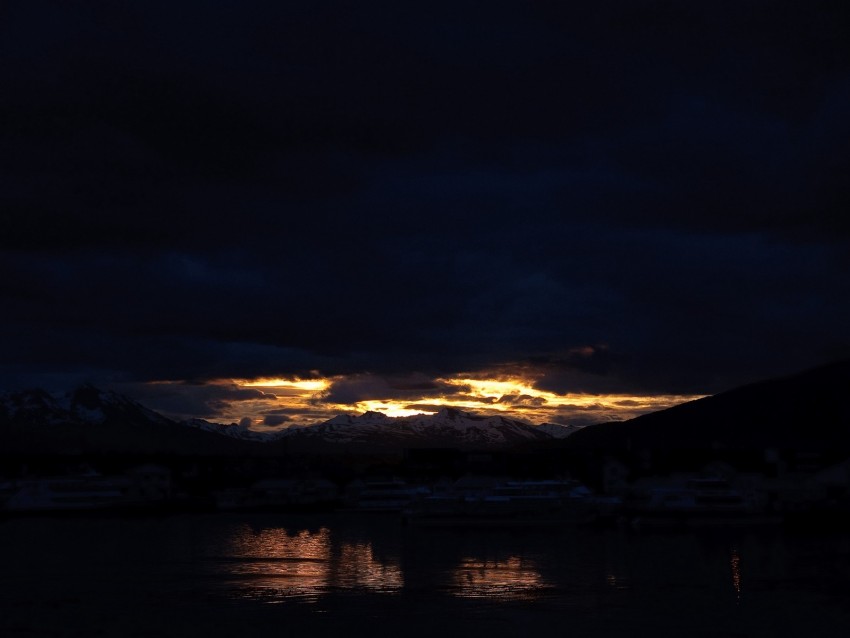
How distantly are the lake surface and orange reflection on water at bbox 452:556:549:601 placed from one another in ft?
0.35

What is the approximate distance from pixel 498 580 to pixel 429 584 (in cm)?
369

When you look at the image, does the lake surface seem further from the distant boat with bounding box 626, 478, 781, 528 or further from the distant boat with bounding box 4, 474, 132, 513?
the distant boat with bounding box 4, 474, 132, 513

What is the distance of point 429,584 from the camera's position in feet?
161

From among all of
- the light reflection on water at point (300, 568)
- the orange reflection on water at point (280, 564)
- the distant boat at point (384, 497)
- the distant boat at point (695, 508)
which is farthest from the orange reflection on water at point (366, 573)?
the distant boat at point (384, 497)

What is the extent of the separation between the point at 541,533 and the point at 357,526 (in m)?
19.9

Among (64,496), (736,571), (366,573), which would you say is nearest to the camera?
(366,573)

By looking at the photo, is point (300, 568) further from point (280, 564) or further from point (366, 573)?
point (366, 573)

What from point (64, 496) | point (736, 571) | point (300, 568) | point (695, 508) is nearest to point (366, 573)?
point (300, 568)

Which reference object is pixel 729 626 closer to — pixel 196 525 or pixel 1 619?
pixel 1 619

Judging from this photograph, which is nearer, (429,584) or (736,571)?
(429,584)

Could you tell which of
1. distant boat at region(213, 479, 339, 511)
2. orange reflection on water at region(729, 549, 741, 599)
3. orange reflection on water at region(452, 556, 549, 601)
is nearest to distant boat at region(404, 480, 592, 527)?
orange reflection on water at region(729, 549, 741, 599)

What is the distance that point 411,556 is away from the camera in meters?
64.0

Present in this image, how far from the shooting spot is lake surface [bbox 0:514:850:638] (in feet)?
125

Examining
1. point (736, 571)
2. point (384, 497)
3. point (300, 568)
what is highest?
point (384, 497)
